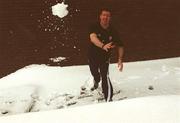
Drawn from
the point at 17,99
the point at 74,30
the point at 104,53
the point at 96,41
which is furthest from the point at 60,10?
the point at 96,41

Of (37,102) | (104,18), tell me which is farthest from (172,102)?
(37,102)

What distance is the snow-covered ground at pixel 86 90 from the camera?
6078 mm

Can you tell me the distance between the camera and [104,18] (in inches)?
304

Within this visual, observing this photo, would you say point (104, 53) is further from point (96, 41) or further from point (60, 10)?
point (60, 10)

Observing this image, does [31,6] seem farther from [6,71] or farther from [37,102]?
[37,102]

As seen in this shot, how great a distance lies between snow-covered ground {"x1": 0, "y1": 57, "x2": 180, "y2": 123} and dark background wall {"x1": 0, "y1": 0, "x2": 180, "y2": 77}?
0.29m

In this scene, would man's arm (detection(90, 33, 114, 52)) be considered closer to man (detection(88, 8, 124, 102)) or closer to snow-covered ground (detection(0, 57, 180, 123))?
man (detection(88, 8, 124, 102))

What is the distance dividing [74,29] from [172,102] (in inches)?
201

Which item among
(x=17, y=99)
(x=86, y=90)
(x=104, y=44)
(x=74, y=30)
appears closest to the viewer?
(x=104, y=44)

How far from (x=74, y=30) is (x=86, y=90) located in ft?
6.68

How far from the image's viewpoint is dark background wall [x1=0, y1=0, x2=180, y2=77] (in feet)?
34.3

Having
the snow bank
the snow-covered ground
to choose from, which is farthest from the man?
the snow bank

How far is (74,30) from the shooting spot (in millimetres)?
10859

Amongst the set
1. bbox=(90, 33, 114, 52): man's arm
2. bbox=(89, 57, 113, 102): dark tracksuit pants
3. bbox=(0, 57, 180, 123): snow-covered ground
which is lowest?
bbox=(0, 57, 180, 123): snow-covered ground
